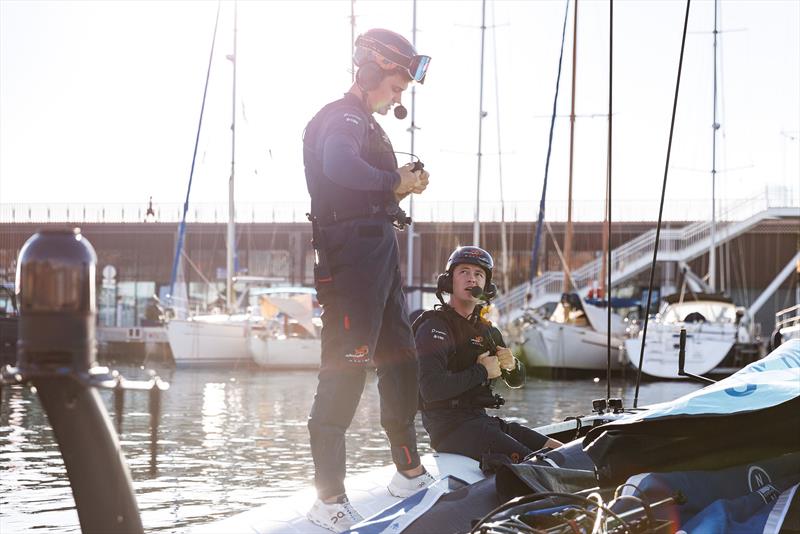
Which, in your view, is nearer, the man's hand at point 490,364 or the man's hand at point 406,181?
the man's hand at point 406,181

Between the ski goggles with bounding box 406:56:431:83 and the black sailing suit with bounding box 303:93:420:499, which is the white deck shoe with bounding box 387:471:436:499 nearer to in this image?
the black sailing suit with bounding box 303:93:420:499

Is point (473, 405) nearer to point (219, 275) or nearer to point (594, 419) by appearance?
point (594, 419)

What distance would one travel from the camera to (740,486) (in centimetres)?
358

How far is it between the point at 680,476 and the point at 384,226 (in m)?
1.45

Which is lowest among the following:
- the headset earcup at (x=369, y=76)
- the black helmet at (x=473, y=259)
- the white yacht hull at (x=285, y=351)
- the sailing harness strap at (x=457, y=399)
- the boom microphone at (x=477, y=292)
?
the white yacht hull at (x=285, y=351)

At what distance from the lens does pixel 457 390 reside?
17.1 ft

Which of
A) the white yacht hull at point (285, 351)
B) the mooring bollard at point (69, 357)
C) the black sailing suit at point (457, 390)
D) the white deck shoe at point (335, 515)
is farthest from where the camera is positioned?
the white yacht hull at point (285, 351)

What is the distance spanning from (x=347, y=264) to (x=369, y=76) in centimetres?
80

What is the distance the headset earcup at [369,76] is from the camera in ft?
14.2

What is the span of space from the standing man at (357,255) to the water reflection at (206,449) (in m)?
0.85

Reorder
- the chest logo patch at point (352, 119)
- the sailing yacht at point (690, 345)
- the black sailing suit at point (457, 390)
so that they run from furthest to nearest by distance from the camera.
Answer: the sailing yacht at point (690, 345) < the black sailing suit at point (457, 390) < the chest logo patch at point (352, 119)

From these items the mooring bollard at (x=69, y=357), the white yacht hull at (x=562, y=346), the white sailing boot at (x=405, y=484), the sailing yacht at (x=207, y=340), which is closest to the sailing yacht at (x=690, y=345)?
the white yacht hull at (x=562, y=346)

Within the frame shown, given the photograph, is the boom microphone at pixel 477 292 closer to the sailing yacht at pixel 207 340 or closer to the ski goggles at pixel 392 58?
the ski goggles at pixel 392 58

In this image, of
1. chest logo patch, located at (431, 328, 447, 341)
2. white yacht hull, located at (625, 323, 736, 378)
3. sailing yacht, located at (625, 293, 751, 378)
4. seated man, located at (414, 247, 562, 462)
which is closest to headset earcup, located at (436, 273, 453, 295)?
seated man, located at (414, 247, 562, 462)
